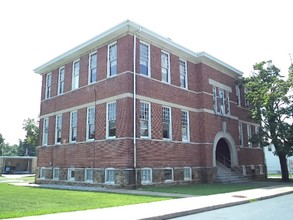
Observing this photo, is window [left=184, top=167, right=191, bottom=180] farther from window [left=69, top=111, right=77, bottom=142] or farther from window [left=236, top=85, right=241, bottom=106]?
window [left=236, top=85, right=241, bottom=106]

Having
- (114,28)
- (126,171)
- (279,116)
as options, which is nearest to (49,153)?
(126,171)

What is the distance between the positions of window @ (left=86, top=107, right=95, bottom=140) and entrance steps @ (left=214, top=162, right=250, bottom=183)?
960cm

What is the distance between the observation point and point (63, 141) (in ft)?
74.4

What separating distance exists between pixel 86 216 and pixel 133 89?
11.0 meters

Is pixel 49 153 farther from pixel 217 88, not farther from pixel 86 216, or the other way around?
pixel 86 216

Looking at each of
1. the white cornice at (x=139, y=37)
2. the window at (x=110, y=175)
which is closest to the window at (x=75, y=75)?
the white cornice at (x=139, y=37)

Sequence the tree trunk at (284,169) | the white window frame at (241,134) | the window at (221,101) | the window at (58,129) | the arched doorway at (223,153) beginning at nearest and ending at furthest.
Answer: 1. the window at (58,129)
2. the window at (221,101)
3. the tree trunk at (284,169)
4. the arched doorway at (223,153)
5. the white window frame at (241,134)

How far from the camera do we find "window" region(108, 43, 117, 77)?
1973 centimetres

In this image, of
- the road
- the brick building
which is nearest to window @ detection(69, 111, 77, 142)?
the brick building

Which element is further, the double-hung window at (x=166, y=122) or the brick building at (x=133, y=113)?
the double-hung window at (x=166, y=122)

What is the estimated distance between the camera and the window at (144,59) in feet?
64.7

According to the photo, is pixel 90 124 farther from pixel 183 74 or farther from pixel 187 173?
pixel 183 74

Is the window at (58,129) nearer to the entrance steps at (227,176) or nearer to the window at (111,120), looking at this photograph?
the window at (111,120)

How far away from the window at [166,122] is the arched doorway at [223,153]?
7958mm
